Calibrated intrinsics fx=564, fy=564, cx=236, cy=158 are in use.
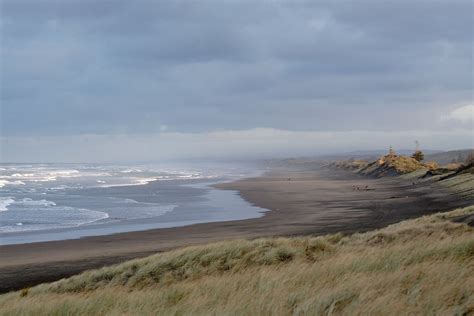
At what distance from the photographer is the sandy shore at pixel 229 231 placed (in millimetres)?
16875

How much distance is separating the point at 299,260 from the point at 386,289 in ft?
17.4

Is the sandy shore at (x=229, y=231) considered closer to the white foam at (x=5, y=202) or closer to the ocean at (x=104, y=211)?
the ocean at (x=104, y=211)

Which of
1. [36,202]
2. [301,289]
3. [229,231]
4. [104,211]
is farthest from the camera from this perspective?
[36,202]

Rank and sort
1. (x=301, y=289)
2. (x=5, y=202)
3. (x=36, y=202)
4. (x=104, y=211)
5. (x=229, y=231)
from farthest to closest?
1. (x=36, y=202)
2. (x=5, y=202)
3. (x=104, y=211)
4. (x=229, y=231)
5. (x=301, y=289)

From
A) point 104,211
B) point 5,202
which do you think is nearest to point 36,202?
point 5,202

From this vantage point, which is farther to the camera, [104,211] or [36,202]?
[36,202]

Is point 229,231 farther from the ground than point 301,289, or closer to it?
closer to it

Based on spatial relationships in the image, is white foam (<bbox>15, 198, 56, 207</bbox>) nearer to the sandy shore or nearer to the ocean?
the ocean

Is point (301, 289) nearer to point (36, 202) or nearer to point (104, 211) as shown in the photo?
point (104, 211)

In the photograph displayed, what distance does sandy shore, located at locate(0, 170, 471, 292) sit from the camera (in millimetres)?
16875

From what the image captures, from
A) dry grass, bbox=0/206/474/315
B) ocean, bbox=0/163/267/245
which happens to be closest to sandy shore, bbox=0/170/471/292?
ocean, bbox=0/163/267/245

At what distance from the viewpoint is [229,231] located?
24.0 m

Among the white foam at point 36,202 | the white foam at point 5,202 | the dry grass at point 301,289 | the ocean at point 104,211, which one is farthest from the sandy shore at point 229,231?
the white foam at point 36,202

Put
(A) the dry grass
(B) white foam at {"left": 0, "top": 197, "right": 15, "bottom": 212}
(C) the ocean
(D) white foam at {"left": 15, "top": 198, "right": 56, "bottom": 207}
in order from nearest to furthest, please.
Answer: (A) the dry grass < (C) the ocean < (B) white foam at {"left": 0, "top": 197, "right": 15, "bottom": 212} < (D) white foam at {"left": 15, "top": 198, "right": 56, "bottom": 207}
